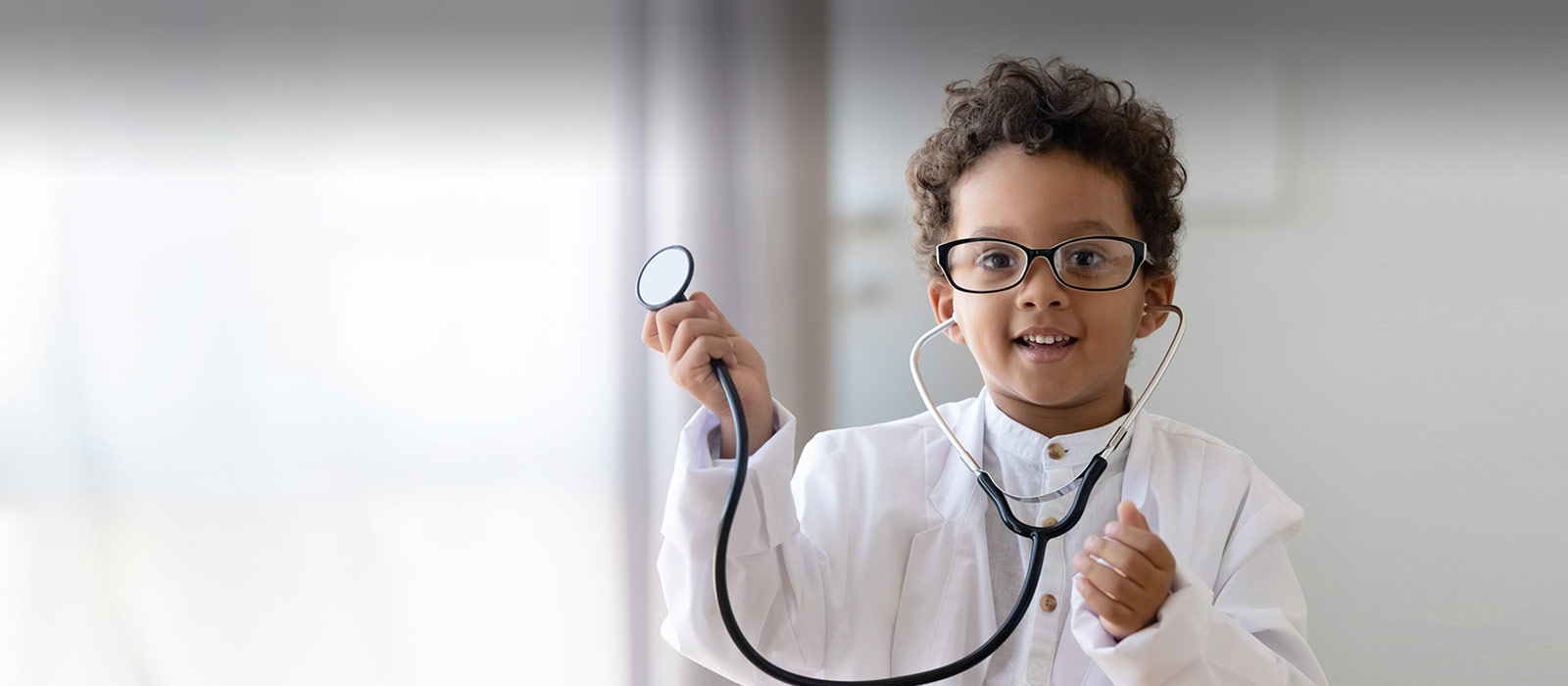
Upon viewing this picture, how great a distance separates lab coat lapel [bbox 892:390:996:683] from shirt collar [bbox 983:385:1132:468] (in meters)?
0.02

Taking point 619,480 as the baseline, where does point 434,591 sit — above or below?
below

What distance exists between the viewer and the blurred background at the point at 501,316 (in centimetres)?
125

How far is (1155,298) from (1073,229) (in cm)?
16

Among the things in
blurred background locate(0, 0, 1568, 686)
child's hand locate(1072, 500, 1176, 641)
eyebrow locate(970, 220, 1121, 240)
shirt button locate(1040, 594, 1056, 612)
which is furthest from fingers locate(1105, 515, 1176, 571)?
blurred background locate(0, 0, 1568, 686)

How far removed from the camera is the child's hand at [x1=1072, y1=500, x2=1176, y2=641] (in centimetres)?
71

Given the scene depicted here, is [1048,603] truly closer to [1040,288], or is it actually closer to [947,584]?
[947,584]

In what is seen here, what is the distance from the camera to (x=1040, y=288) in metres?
0.86

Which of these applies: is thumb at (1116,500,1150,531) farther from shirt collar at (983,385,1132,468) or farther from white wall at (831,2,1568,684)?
white wall at (831,2,1568,684)

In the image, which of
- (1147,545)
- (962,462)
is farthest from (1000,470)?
(1147,545)

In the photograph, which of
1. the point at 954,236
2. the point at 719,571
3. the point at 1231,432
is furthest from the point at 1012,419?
the point at 1231,432

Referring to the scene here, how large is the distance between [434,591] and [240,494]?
11.1 inches

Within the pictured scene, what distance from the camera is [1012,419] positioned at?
96 centimetres

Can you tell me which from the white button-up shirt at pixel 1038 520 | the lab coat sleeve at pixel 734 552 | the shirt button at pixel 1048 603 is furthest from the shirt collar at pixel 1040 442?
the lab coat sleeve at pixel 734 552

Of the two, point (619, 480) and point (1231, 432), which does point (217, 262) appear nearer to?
point (619, 480)
